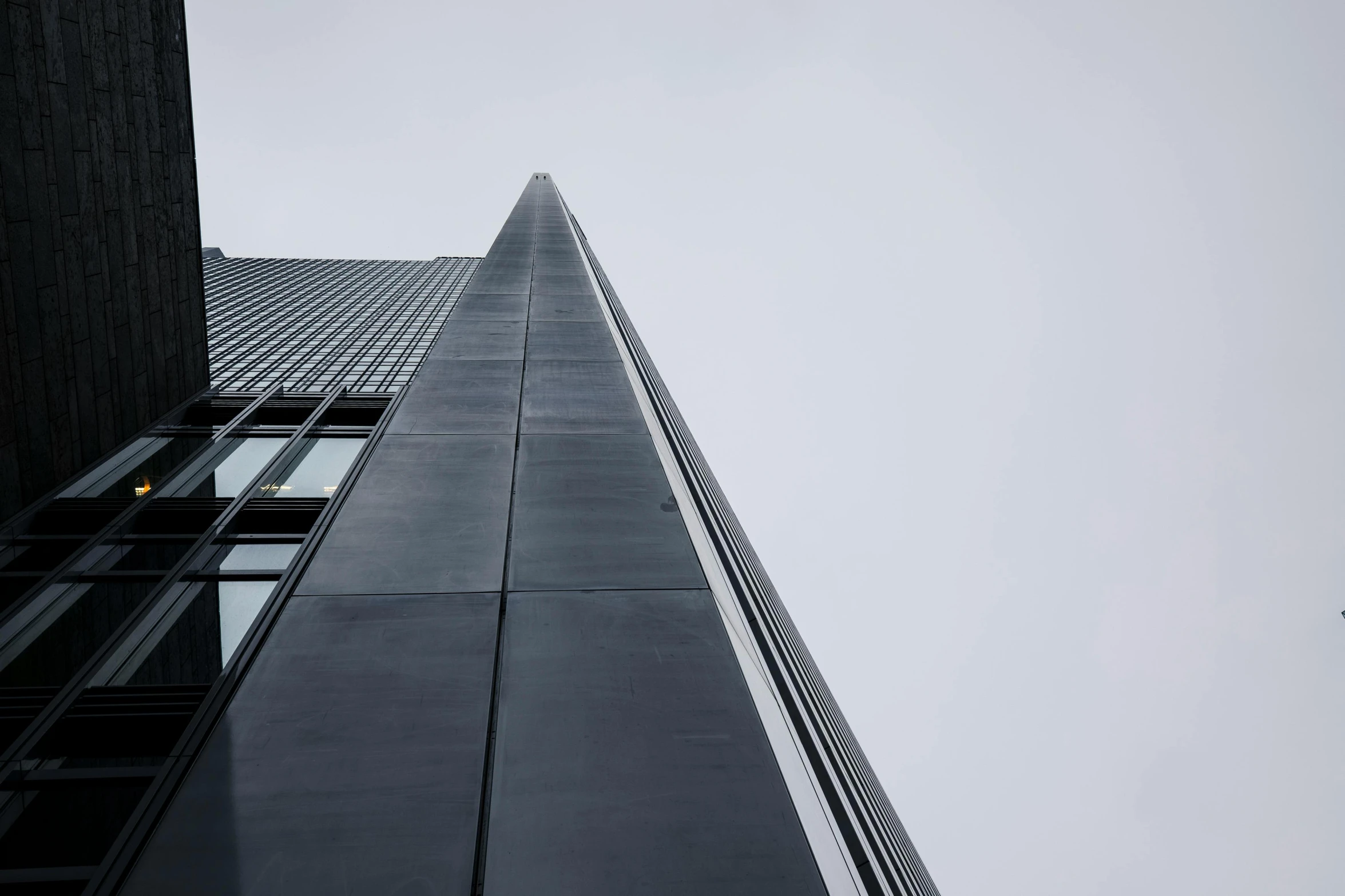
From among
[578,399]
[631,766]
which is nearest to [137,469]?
[578,399]

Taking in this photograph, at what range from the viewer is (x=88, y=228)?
10.7 metres

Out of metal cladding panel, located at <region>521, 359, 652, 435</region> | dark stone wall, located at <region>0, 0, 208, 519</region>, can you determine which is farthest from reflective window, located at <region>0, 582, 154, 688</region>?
metal cladding panel, located at <region>521, 359, 652, 435</region>

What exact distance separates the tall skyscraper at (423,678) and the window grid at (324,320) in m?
10.2

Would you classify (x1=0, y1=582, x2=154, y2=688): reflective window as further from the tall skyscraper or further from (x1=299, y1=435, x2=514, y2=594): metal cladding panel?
(x1=299, y1=435, x2=514, y2=594): metal cladding panel

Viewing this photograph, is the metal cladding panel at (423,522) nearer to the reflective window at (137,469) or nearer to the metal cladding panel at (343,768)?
the metal cladding panel at (343,768)

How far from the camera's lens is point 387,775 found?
5102 millimetres

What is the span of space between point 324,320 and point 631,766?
152 ft

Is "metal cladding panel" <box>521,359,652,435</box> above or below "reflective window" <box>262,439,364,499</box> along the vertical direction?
above

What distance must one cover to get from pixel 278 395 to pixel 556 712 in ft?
47.1

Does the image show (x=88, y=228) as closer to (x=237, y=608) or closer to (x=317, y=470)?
(x=317, y=470)

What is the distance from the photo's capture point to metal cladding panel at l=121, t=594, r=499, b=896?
4480 millimetres

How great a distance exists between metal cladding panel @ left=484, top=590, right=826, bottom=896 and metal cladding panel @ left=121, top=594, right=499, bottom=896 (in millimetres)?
314

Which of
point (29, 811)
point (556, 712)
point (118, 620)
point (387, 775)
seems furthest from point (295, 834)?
point (118, 620)

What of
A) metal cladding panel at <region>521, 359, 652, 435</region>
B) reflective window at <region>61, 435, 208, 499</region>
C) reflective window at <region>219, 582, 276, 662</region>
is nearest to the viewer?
reflective window at <region>219, 582, 276, 662</region>
